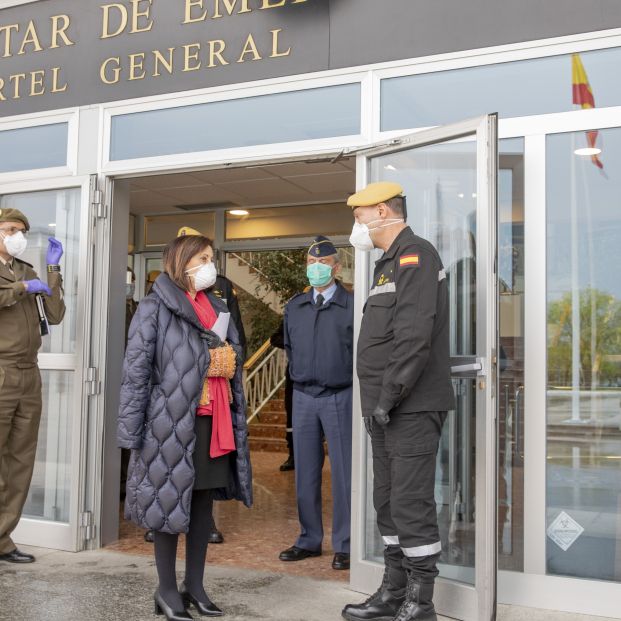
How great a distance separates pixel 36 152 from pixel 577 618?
13.1ft

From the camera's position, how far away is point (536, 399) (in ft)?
12.0

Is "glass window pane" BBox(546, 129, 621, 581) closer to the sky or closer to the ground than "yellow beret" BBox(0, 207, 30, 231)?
closer to the ground

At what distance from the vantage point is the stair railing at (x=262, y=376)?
36.8ft

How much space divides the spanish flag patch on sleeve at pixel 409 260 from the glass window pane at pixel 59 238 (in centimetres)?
233

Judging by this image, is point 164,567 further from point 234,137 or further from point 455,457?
point 234,137

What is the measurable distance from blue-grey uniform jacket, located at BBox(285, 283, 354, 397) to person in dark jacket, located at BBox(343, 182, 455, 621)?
3.39 feet

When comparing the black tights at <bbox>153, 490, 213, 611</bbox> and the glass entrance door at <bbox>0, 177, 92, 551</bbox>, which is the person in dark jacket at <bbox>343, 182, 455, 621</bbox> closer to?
the black tights at <bbox>153, 490, 213, 611</bbox>

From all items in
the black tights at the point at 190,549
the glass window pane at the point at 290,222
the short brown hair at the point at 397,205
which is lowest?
the black tights at the point at 190,549

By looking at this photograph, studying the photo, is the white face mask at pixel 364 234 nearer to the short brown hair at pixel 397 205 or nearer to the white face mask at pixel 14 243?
the short brown hair at pixel 397 205

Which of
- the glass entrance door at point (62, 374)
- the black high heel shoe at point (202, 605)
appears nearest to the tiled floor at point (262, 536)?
the glass entrance door at point (62, 374)

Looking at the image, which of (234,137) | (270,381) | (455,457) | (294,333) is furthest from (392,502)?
(270,381)

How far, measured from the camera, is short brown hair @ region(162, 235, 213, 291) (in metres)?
3.36

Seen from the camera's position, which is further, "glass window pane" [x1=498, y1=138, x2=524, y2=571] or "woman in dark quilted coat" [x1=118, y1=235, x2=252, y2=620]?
"glass window pane" [x1=498, y1=138, x2=524, y2=571]

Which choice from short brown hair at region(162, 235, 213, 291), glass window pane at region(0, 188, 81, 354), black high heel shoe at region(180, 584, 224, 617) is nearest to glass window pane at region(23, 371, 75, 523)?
glass window pane at region(0, 188, 81, 354)
